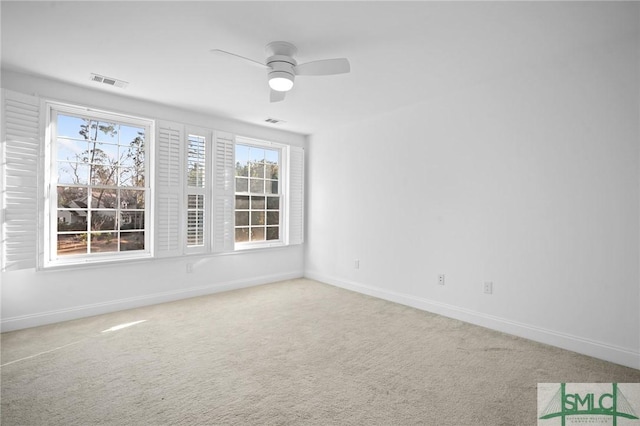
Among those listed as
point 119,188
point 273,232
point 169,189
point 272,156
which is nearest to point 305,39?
point 169,189

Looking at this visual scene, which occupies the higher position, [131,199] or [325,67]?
[325,67]

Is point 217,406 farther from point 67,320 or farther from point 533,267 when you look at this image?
point 533,267

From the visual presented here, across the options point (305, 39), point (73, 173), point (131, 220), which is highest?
point (305, 39)

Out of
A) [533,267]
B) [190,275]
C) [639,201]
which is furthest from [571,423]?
[190,275]

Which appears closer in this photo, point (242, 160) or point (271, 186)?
point (242, 160)

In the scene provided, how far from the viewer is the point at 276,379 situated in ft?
8.03

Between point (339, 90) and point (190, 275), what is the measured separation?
3140 mm

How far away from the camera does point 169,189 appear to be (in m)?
4.32

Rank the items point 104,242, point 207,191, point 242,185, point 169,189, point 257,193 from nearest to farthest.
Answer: point 104,242 → point 169,189 → point 207,191 → point 242,185 → point 257,193

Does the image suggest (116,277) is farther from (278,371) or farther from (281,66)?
(281,66)

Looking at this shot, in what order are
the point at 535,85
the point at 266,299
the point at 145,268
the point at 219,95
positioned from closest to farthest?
the point at 535,85 → the point at 219,95 → the point at 145,268 → the point at 266,299

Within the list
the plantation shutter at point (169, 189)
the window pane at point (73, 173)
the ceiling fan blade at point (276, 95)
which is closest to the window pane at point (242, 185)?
the plantation shutter at point (169, 189)

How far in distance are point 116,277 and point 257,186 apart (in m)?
2.38

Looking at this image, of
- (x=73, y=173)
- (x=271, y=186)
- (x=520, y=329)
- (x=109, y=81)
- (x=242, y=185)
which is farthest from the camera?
(x=271, y=186)
